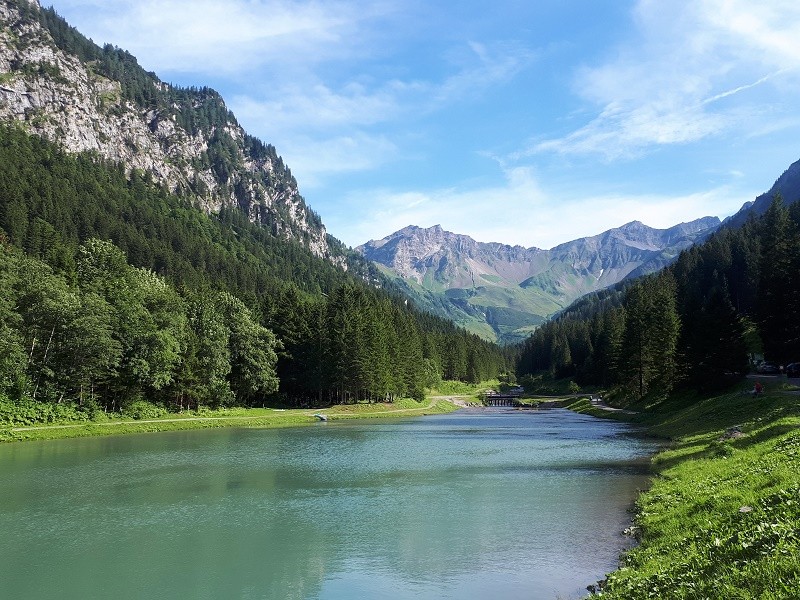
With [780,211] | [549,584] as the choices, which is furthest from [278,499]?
[780,211]

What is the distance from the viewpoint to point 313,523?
2703cm

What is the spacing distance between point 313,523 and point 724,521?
1722cm

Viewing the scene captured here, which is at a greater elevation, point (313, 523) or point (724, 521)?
point (724, 521)

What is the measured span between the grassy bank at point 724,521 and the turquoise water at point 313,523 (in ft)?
6.16

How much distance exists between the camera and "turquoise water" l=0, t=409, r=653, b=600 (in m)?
18.9

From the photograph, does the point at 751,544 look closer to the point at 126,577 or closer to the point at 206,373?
the point at 126,577

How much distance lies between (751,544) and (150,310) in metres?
92.0

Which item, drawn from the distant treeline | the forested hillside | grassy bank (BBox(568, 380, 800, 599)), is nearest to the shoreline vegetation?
the distant treeline

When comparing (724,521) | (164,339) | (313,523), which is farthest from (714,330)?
(164,339)

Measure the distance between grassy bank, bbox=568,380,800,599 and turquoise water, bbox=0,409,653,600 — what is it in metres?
1.88

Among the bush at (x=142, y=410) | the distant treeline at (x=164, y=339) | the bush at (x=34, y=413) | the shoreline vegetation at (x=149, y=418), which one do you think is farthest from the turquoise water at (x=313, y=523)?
the bush at (x=142, y=410)

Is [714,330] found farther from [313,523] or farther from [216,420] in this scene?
[216,420]

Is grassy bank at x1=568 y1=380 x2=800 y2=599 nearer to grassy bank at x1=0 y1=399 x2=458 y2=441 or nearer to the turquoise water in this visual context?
the turquoise water

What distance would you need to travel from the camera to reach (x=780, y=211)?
128 metres
